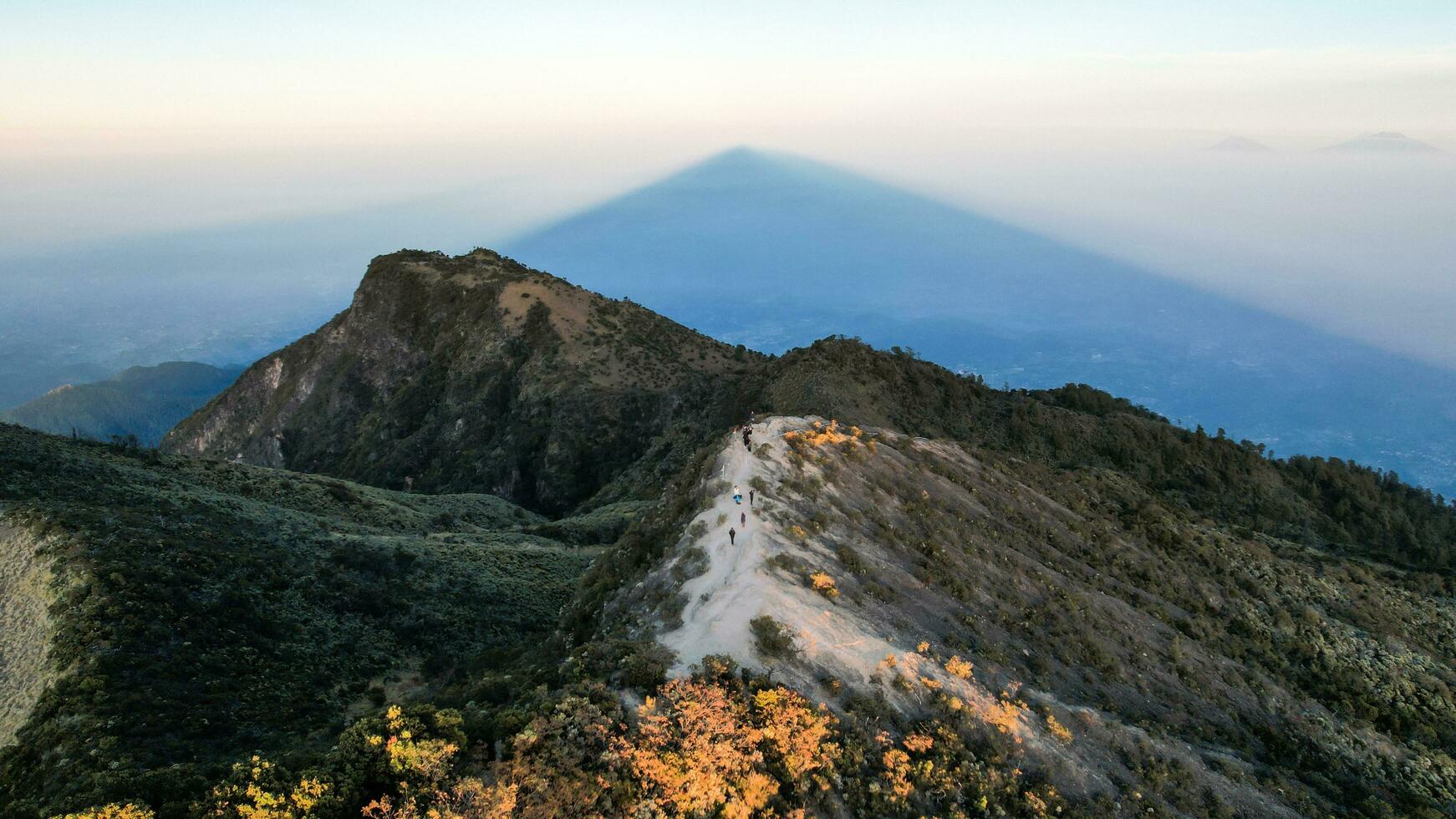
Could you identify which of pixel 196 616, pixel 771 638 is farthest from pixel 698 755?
pixel 196 616

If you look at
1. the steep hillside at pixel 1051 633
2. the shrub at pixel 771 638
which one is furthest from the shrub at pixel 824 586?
the shrub at pixel 771 638

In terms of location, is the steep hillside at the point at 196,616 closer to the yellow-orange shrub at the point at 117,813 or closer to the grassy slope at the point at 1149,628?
the yellow-orange shrub at the point at 117,813

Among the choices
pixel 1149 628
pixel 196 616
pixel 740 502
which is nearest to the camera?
pixel 740 502

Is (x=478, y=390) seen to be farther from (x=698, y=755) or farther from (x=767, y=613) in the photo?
(x=698, y=755)

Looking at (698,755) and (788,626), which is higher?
(788,626)

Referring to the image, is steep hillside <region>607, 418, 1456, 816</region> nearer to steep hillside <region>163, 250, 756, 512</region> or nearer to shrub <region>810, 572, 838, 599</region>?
shrub <region>810, 572, 838, 599</region>

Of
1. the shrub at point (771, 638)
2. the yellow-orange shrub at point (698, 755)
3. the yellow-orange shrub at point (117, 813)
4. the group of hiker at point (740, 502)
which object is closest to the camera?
the yellow-orange shrub at point (117, 813)
